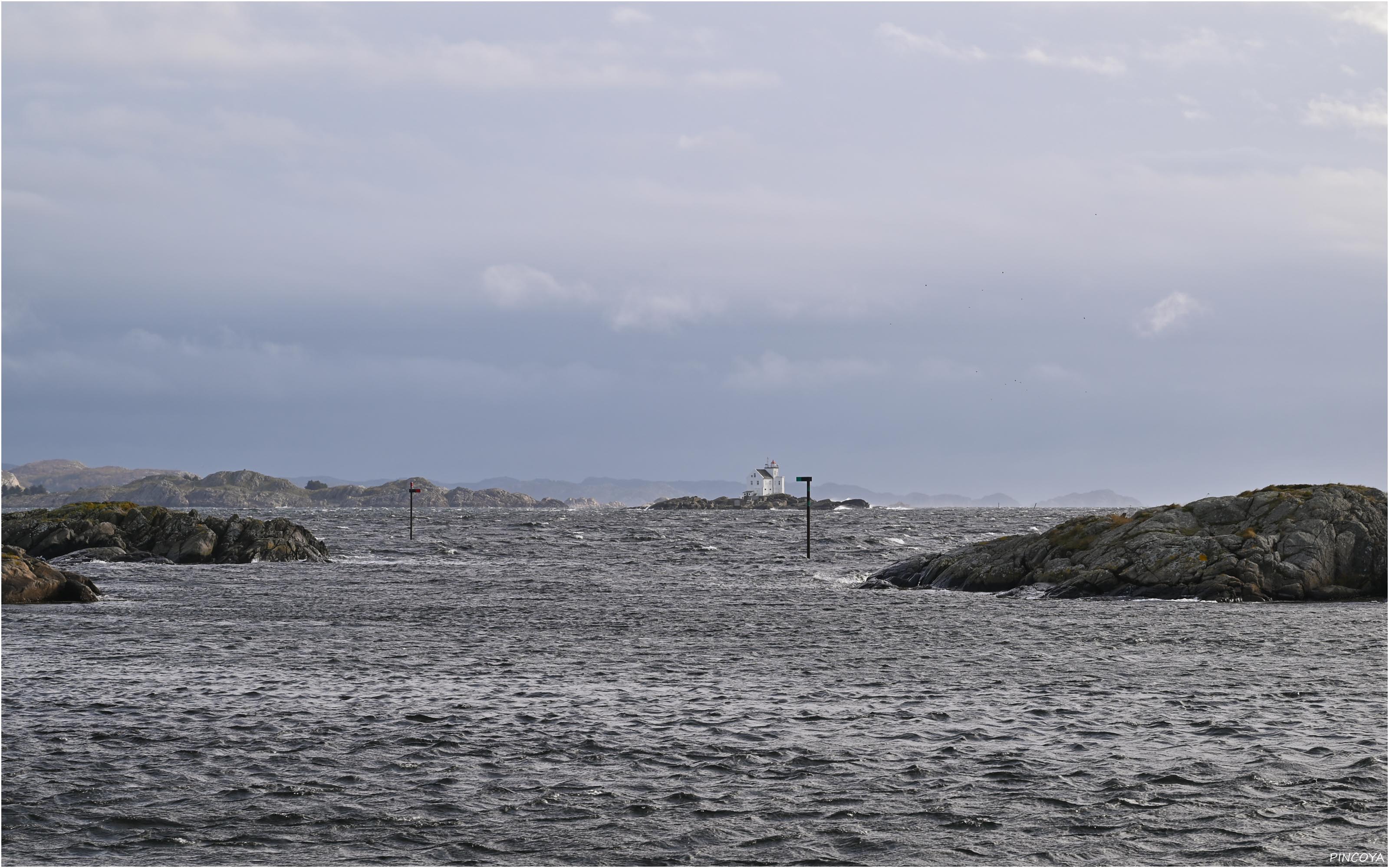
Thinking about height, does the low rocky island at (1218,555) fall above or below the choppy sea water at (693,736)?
above

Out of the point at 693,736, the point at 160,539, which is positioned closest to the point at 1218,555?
the point at 693,736

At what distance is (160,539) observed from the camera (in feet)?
220

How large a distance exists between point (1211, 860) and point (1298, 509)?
A: 118ft

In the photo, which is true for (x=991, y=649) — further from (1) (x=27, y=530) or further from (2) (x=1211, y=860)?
(1) (x=27, y=530)

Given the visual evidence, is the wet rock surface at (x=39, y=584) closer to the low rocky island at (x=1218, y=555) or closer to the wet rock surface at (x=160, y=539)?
the wet rock surface at (x=160, y=539)

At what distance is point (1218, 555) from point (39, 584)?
140 feet

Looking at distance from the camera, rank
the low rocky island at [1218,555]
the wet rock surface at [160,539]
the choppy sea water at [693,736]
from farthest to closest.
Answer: the wet rock surface at [160,539] → the low rocky island at [1218,555] → the choppy sea water at [693,736]

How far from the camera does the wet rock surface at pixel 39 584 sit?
125 ft

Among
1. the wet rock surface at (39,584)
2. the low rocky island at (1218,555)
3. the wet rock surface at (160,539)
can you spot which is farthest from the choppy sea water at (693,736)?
the wet rock surface at (160,539)

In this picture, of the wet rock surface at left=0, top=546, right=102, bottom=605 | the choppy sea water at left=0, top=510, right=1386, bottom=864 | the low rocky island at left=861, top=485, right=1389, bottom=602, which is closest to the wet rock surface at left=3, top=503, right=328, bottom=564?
the wet rock surface at left=0, top=546, right=102, bottom=605

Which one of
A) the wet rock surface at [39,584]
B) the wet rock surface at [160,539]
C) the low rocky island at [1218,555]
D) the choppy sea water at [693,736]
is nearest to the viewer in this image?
the choppy sea water at [693,736]

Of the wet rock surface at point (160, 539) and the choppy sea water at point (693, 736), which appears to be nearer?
the choppy sea water at point (693, 736)

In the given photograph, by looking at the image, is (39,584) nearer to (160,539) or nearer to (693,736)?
(160,539)

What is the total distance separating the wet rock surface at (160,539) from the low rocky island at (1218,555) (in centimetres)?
3682
